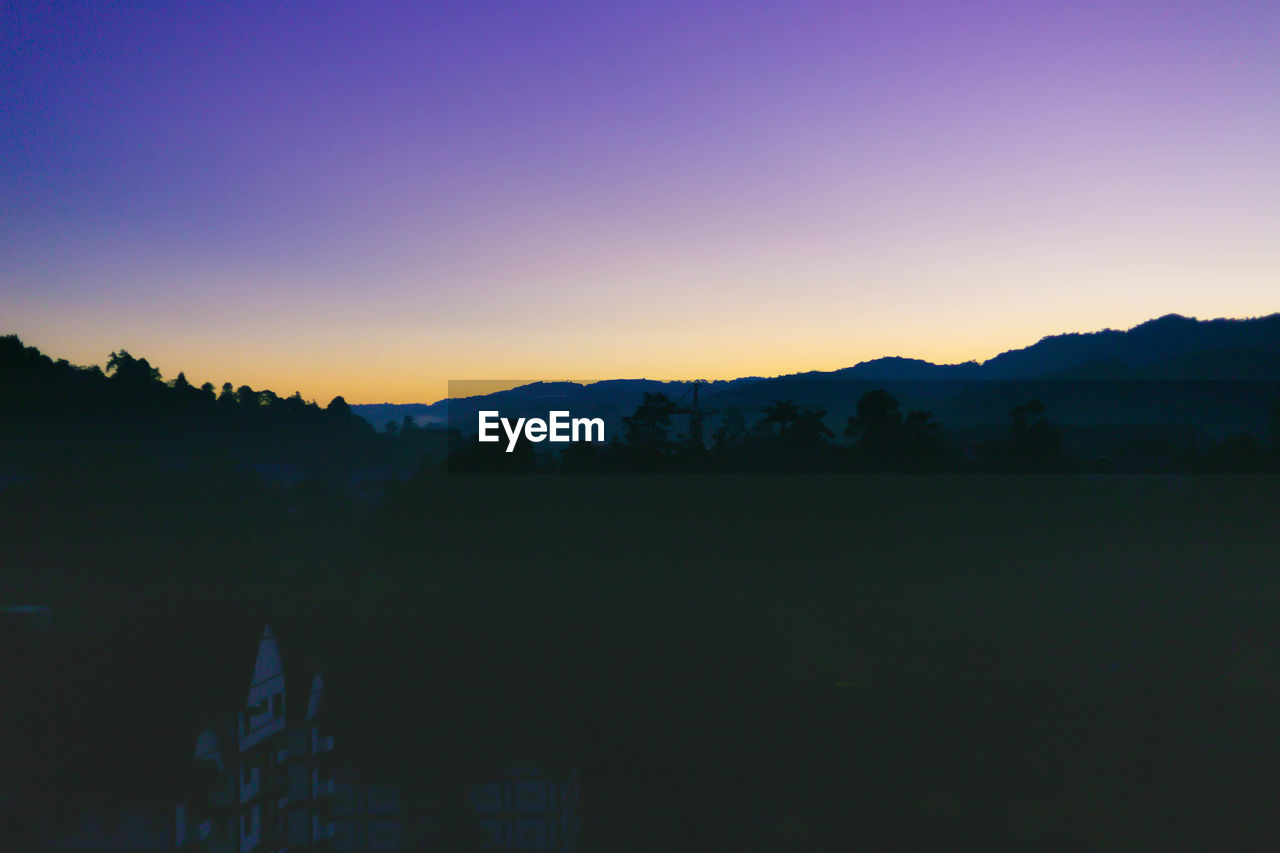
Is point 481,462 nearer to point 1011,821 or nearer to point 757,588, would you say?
point 757,588

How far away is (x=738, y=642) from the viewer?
1883 cm

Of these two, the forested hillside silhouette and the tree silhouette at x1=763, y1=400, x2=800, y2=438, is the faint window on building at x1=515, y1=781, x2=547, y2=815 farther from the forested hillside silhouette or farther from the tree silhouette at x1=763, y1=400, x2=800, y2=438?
the forested hillside silhouette

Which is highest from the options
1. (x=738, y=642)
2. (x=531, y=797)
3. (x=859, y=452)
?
(x=859, y=452)

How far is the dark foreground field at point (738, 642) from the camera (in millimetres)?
9703

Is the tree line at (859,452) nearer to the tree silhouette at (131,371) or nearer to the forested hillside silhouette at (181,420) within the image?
the forested hillside silhouette at (181,420)

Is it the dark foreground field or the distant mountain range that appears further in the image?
the distant mountain range

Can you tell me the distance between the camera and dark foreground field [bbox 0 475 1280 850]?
9.70 m

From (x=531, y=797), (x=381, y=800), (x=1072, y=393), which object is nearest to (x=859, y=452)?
(x=531, y=797)

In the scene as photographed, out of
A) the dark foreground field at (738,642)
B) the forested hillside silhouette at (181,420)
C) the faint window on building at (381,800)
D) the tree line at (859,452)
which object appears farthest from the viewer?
the forested hillside silhouette at (181,420)

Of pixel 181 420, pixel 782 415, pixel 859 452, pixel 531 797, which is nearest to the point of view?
pixel 531 797

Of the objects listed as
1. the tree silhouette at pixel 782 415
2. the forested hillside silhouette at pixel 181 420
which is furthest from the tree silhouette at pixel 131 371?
the tree silhouette at pixel 782 415

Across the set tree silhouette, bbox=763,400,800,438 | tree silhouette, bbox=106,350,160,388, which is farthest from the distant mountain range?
tree silhouette, bbox=106,350,160,388

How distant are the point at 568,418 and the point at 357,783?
2337 cm

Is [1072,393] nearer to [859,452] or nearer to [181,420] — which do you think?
[859,452]
